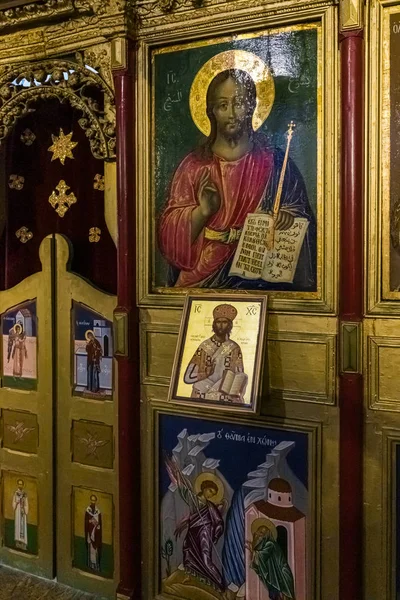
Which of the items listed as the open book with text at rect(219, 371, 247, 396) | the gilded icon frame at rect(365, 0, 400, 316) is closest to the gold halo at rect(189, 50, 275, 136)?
the gilded icon frame at rect(365, 0, 400, 316)

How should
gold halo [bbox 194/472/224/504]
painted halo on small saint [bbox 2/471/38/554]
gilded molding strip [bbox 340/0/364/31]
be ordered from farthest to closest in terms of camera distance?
painted halo on small saint [bbox 2/471/38/554]
gold halo [bbox 194/472/224/504]
gilded molding strip [bbox 340/0/364/31]

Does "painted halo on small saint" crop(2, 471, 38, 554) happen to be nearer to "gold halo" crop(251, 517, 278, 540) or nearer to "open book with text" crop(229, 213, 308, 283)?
"gold halo" crop(251, 517, 278, 540)

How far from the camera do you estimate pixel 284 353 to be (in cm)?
243

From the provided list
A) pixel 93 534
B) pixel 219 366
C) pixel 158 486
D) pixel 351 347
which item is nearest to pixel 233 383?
pixel 219 366

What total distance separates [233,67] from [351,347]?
125 centimetres

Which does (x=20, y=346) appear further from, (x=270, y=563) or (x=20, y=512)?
(x=270, y=563)

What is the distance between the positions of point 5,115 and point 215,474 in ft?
6.58

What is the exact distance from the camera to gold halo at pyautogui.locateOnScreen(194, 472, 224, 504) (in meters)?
2.58

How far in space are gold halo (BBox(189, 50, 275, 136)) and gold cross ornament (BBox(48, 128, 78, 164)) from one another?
718 mm

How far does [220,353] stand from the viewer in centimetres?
239

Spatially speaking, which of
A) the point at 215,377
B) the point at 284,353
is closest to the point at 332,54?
the point at 284,353

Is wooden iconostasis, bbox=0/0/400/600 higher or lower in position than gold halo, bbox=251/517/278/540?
higher

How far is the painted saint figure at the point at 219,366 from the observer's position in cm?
231

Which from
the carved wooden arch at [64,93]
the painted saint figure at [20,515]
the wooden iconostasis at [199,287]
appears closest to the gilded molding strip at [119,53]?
the wooden iconostasis at [199,287]
